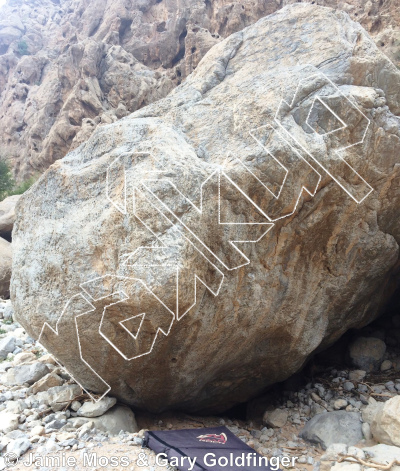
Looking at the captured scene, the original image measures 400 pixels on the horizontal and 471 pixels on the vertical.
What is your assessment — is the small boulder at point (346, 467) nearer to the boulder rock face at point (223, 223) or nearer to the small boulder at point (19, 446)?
the boulder rock face at point (223, 223)

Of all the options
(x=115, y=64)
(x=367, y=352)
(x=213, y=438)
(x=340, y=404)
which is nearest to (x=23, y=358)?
(x=213, y=438)

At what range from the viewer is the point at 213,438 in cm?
271

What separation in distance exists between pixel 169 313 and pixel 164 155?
3.04 ft

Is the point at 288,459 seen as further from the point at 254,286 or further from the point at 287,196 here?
the point at 287,196

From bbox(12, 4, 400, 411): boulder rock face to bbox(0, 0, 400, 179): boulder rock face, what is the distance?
8.73 meters

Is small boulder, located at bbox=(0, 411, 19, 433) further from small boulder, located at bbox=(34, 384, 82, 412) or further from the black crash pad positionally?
the black crash pad

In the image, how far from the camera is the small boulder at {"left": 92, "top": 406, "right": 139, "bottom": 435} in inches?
102

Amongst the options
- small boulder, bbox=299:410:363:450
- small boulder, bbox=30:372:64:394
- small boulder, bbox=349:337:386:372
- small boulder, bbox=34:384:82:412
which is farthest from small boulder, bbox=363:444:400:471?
small boulder, bbox=30:372:64:394

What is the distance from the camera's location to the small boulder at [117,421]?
258 cm

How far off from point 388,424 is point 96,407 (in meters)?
1.94

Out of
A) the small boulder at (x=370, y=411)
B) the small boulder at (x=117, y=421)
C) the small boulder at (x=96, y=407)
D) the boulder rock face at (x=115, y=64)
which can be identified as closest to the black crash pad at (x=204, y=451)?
the small boulder at (x=117, y=421)

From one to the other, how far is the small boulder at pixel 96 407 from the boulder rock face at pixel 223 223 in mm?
97

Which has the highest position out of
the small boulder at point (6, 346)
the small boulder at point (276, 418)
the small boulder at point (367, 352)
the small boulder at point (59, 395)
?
the small boulder at point (59, 395)

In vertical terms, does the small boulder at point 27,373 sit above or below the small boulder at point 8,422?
below
